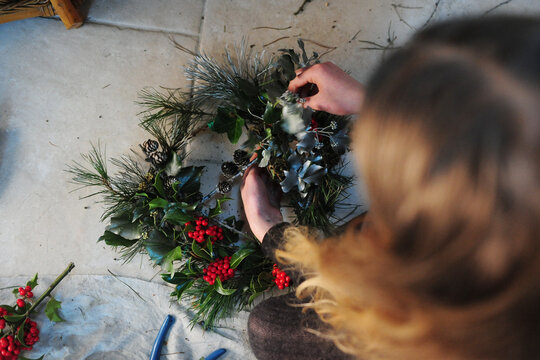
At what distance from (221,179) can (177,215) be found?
24 cm

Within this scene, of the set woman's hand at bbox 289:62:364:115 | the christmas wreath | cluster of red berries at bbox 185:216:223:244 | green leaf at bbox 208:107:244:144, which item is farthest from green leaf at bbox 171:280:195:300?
woman's hand at bbox 289:62:364:115

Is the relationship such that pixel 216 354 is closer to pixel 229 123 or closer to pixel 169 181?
pixel 169 181

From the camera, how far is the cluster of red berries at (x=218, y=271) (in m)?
0.95

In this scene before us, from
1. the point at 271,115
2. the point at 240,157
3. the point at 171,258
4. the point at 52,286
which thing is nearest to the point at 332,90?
the point at 271,115

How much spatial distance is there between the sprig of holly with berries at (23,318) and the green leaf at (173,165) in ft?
1.13

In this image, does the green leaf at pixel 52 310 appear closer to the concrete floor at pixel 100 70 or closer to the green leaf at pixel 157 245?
the concrete floor at pixel 100 70

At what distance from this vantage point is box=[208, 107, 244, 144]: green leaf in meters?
0.96

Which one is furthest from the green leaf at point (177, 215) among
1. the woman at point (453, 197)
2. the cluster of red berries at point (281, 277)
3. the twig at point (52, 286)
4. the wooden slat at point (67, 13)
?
the wooden slat at point (67, 13)

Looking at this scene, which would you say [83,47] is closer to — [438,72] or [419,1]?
[419,1]

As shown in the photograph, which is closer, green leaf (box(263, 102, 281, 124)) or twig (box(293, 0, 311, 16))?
green leaf (box(263, 102, 281, 124))

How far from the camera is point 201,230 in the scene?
0.94 metres

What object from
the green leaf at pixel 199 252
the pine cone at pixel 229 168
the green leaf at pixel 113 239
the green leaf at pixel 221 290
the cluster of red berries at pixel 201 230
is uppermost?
the pine cone at pixel 229 168

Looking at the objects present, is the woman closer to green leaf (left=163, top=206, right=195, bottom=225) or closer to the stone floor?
green leaf (left=163, top=206, right=195, bottom=225)

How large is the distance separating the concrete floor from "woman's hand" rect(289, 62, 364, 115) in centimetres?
29
